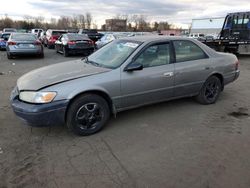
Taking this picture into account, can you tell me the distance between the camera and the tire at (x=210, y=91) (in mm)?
5300

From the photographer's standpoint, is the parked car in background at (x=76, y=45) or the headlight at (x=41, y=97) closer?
the headlight at (x=41, y=97)

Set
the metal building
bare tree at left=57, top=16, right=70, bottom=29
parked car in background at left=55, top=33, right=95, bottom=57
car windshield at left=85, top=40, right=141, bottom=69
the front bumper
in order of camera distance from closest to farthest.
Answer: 1. the front bumper
2. car windshield at left=85, top=40, right=141, bottom=69
3. parked car in background at left=55, top=33, right=95, bottom=57
4. the metal building
5. bare tree at left=57, top=16, right=70, bottom=29

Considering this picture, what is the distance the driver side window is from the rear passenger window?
0.24 m

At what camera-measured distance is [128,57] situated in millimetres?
4215

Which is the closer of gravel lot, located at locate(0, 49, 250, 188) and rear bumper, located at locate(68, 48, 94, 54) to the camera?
gravel lot, located at locate(0, 49, 250, 188)

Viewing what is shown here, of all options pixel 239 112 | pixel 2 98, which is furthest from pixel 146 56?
pixel 2 98

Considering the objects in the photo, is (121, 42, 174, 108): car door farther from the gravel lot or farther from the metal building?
the metal building

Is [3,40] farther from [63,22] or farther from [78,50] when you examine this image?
[63,22]

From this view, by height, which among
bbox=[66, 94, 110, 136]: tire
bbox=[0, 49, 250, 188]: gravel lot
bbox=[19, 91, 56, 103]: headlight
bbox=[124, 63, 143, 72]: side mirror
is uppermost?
bbox=[124, 63, 143, 72]: side mirror

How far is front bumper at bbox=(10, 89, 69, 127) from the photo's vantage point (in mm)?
3496

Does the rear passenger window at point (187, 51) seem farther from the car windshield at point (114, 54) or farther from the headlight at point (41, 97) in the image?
the headlight at point (41, 97)

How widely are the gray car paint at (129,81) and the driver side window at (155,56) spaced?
9 centimetres

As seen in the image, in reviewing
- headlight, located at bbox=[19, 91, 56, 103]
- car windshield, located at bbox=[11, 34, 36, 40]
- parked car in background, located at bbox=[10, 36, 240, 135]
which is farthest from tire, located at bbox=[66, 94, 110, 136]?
car windshield, located at bbox=[11, 34, 36, 40]

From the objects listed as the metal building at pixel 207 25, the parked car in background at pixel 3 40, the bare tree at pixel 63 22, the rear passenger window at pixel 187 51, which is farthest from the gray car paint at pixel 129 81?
the bare tree at pixel 63 22
